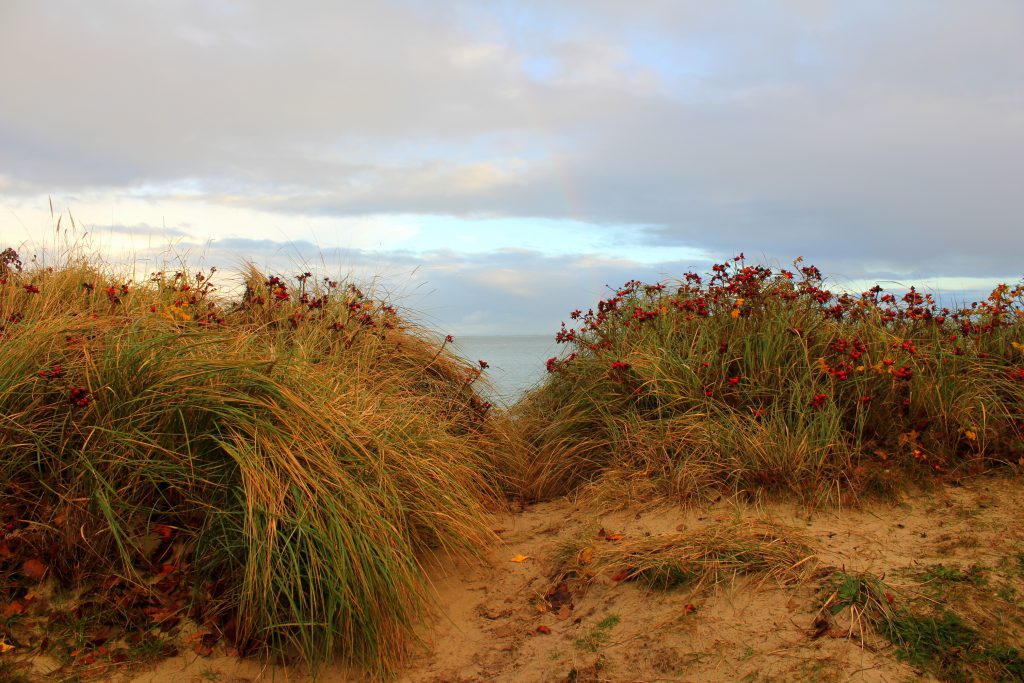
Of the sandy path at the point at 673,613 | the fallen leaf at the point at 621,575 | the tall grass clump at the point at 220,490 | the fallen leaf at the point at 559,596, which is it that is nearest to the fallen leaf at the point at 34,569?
the tall grass clump at the point at 220,490

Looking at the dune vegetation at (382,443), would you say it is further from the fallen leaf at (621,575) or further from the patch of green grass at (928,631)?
the patch of green grass at (928,631)

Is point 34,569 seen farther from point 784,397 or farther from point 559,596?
point 784,397

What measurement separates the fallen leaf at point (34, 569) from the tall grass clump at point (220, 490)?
1cm

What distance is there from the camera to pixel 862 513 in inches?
165

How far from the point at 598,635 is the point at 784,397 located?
2.18 metres

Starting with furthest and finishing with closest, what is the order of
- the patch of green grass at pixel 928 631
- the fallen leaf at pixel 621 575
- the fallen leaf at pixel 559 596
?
the fallen leaf at pixel 559 596 → the fallen leaf at pixel 621 575 → the patch of green grass at pixel 928 631

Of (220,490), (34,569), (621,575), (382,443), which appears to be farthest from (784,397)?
(34,569)

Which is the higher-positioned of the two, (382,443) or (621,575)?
(382,443)

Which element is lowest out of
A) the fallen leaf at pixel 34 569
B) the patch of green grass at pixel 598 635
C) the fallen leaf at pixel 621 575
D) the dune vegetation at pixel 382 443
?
the patch of green grass at pixel 598 635

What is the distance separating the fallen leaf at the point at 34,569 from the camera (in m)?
3.50

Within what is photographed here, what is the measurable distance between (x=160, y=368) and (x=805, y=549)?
3321 millimetres

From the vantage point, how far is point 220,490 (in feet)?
12.1

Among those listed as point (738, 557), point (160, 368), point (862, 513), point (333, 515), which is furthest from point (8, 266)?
point (862, 513)

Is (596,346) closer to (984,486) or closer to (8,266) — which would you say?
(984,486)
